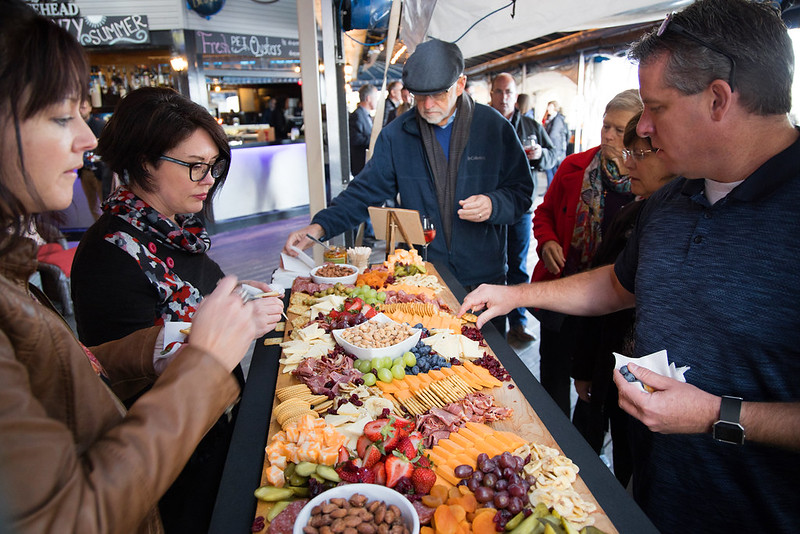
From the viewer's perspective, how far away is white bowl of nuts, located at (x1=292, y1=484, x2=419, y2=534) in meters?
0.93

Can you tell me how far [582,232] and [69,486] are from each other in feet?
8.31

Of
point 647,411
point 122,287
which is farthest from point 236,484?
point 647,411

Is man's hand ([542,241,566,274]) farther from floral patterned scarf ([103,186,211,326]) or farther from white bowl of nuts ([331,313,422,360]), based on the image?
floral patterned scarf ([103,186,211,326])

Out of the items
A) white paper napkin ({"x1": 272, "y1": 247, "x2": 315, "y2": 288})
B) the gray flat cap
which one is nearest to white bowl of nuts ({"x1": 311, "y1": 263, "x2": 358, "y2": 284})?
white paper napkin ({"x1": 272, "y1": 247, "x2": 315, "y2": 288})

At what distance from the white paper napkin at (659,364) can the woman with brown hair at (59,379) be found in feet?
3.20

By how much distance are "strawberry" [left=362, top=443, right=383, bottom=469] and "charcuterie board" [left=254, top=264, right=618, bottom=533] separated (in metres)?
0.08

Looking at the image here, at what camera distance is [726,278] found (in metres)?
1.35

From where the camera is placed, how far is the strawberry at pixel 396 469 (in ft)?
3.64

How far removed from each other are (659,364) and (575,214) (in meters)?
1.64

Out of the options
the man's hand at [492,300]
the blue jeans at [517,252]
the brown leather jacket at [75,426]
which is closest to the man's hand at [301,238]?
the man's hand at [492,300]

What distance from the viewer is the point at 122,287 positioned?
5.47ft

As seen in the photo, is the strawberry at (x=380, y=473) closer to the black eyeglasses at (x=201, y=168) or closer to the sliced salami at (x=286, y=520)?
the sliced salami at (x=286, y=520)

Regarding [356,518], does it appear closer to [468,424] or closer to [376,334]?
[468,424]

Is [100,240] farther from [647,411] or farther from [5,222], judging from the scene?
→ [647,411]
